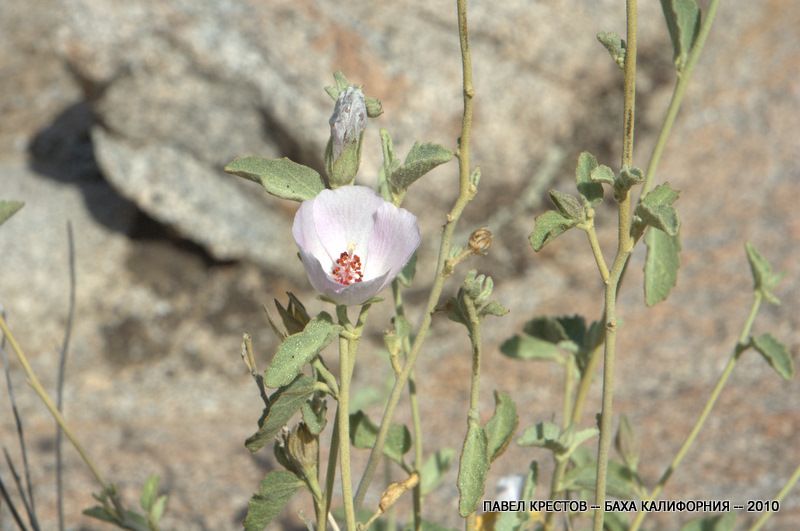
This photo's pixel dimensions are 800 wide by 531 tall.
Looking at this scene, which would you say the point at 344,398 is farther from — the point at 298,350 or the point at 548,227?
the point at 548,227

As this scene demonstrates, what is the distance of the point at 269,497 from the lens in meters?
1.02

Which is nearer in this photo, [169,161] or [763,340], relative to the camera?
[763,340]

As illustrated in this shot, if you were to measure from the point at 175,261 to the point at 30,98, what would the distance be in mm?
1268

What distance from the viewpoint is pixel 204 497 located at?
213 cm

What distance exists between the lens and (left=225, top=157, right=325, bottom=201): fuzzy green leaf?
0.92m

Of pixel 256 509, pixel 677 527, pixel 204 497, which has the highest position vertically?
pixel 256 509

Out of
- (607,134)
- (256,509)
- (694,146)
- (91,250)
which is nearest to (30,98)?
(91,250)

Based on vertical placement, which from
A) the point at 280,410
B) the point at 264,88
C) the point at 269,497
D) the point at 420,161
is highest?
the point at 264,88

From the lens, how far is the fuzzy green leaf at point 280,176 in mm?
923

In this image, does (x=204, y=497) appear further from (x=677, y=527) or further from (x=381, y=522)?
(x=677, y=527)

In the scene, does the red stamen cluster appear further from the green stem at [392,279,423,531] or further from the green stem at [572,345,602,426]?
the green stem at [572,345,602,426]

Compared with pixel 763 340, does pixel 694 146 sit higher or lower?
higher

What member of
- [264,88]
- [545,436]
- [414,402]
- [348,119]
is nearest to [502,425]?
[545,436]

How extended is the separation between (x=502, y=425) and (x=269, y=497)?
26 cm
